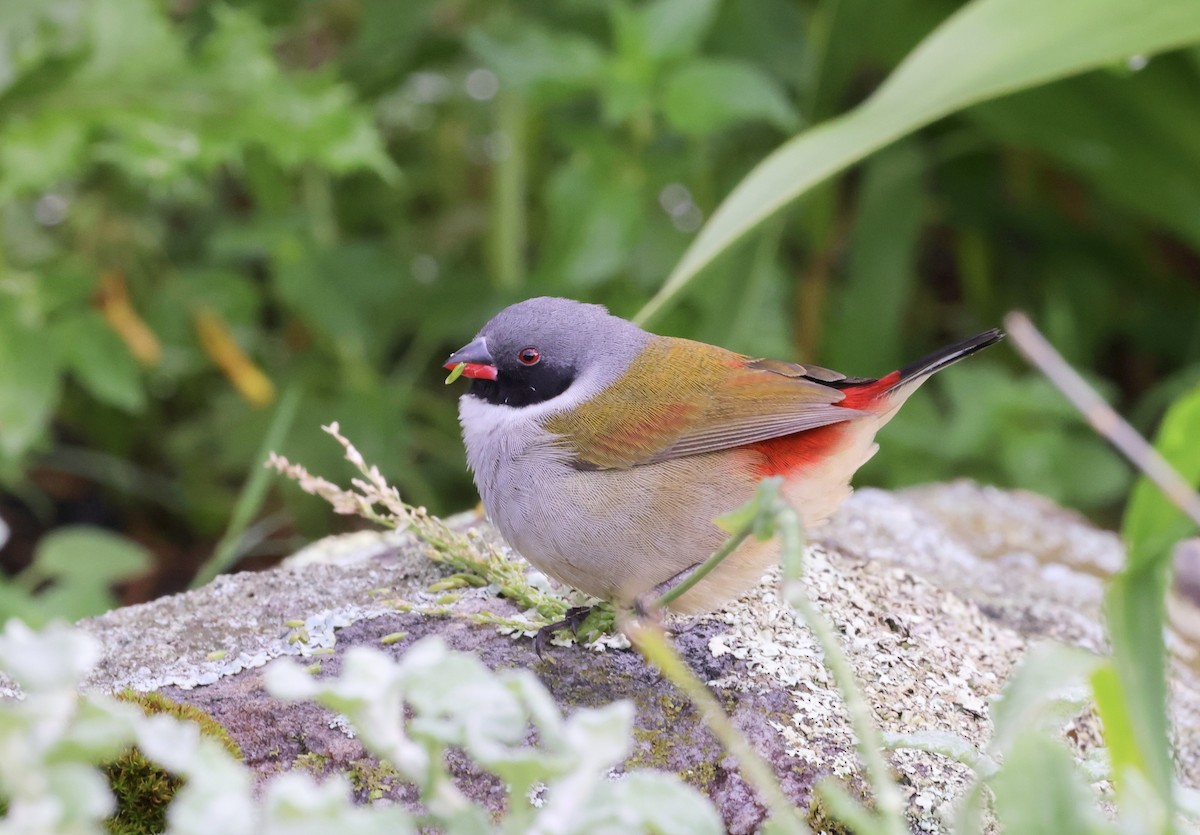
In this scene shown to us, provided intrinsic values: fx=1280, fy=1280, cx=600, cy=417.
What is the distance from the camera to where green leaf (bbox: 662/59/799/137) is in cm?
369

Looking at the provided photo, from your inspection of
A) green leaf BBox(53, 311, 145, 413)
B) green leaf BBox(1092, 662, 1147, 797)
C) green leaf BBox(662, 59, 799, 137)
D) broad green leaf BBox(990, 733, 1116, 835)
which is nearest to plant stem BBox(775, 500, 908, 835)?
broad green leaf BBox(990, 733, 1116, 835)

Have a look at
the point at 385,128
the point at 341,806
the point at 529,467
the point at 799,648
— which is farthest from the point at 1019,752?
the point at 385,128

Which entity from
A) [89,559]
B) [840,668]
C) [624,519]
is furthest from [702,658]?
[89,559]

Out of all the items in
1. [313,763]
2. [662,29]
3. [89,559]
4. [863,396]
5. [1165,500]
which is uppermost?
[662,29]

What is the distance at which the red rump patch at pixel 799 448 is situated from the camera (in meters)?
2.45

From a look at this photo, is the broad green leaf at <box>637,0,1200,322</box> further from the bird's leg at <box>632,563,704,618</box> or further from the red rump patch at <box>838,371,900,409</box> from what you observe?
the bird's leg at <box>632,563,704,618</box>

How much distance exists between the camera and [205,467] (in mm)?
4652

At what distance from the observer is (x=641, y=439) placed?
7.92 ft

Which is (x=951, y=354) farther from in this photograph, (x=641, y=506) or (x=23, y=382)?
(x=23, y=382)

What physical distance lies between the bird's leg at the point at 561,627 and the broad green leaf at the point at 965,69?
75cm

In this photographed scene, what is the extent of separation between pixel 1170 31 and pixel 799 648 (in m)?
1.40

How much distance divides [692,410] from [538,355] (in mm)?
367

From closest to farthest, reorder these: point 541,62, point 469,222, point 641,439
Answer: point 641,439
point 541,62
point 469,222

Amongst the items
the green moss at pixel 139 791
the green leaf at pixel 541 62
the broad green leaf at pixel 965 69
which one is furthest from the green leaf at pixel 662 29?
the green moss at pixel 139 791
